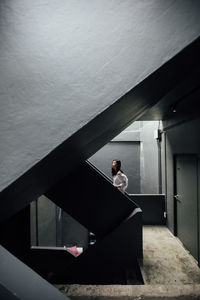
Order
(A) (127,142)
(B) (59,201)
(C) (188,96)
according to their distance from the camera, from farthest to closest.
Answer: (A) (127,142)
(B) (59,201)
(C) (188,96)

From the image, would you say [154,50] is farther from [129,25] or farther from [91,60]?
[91,60]

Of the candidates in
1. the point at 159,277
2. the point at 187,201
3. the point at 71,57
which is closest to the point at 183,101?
the point at 187,201

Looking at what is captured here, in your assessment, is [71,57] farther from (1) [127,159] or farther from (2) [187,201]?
(1) [127,159]

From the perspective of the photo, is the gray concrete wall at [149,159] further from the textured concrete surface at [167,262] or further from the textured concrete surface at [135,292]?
the textured concrete surface at [135,292]

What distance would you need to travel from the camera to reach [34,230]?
7.15 meters

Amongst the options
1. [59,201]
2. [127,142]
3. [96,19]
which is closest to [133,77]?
[96,19]

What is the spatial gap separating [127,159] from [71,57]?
9.93 m

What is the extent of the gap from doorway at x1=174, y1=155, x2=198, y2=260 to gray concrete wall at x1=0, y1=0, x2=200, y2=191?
12.4ft

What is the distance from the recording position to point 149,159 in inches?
374

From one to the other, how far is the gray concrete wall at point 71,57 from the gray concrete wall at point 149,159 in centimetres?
703

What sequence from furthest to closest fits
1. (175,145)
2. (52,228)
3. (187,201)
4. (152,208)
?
(52,228)
(152,208)
(175,145)
(187,201)

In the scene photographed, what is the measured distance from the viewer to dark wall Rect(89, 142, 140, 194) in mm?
11164

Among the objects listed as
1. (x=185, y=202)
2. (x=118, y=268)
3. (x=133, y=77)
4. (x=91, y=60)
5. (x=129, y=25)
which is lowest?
(x=118, y=268)

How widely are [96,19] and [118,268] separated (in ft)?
16.0
